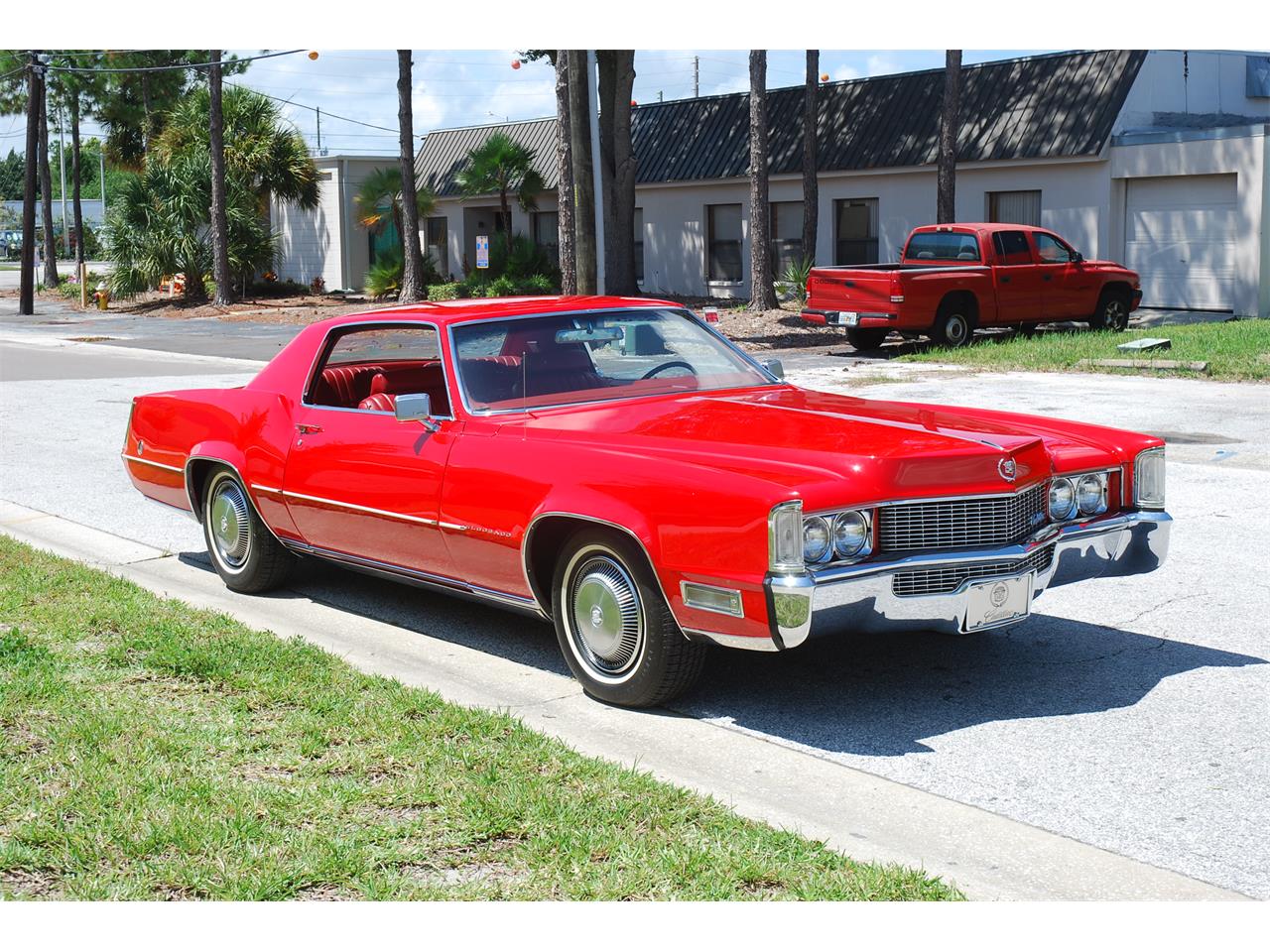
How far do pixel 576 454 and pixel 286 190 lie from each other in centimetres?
3825

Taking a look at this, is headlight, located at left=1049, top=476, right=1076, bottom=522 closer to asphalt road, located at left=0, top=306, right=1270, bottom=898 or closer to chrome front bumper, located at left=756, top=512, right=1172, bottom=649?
chrome front bumper, located at left=756, top=512, right=1172, bottom=649

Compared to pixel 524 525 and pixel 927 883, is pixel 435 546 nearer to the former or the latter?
pixel 524 525

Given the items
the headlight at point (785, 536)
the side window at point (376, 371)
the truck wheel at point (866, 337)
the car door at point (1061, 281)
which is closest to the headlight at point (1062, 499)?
the headlight at point (785, 536)

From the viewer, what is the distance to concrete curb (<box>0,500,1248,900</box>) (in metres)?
3.99

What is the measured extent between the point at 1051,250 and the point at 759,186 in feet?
21.2

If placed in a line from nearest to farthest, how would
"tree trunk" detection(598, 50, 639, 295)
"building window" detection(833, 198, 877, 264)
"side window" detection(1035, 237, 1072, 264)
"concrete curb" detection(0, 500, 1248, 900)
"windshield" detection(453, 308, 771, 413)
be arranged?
"concrete curb" detection(0, 500, 1248, 900)
"windshield" detection(453, 308, 771, 413)
"side window" detection(1035, 237, 1072, 264)
"tree trunk" detection(598, 50, 639, 295)
"building window" detection(833, 198, 877, 264)

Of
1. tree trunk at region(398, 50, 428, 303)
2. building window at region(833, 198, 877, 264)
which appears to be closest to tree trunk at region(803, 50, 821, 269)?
building window at region(833, 198, 877, 264)

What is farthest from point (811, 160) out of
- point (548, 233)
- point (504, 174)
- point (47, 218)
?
point (47, 218)

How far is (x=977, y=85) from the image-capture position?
30.4 m

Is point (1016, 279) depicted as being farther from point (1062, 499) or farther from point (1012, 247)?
point (1062, 499)

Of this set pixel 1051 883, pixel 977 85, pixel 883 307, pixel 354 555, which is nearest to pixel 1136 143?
pixel 977 85

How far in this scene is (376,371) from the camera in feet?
24.8

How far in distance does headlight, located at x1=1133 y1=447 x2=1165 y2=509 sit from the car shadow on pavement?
67 centimetres

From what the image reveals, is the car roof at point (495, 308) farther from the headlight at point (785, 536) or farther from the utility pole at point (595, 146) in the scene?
the utility pole at point (595, 146)
